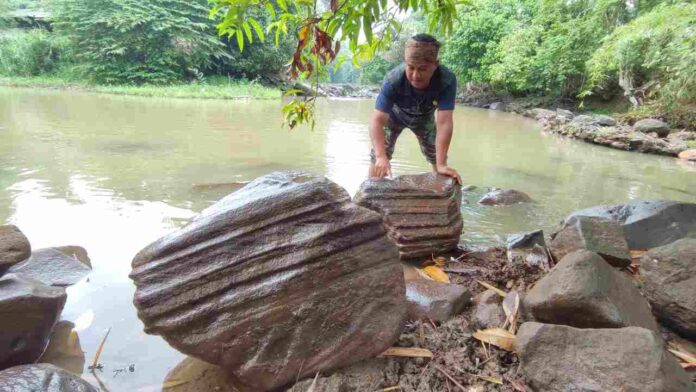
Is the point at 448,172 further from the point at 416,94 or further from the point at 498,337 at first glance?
the point at 498,337

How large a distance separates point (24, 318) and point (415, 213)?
2.42 metres

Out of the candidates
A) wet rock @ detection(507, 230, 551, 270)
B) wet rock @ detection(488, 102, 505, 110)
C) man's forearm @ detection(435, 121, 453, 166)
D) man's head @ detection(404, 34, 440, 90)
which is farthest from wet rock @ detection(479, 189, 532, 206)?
wet rock @ detection(488, 102, 505, 110)

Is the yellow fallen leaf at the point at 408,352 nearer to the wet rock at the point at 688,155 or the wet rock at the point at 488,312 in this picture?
the wet rock at the point at 488,312

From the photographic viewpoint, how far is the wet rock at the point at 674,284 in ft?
7.02

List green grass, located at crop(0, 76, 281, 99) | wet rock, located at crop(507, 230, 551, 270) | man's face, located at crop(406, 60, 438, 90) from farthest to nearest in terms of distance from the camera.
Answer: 1. green grass, located at crop(0, 76, 281, 99)
2. man's face, located at crop(406, 60, 438, 90)
3. wet rock, located at crop(507, 230, 551, 270)

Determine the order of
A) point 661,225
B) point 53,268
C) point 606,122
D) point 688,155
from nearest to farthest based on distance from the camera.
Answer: point 53,268
point 661,225
point 688,155
point 606,122

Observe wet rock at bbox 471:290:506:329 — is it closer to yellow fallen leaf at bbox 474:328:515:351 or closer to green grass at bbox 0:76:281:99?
yellow fallen leaf at bbox 474:328:515:351

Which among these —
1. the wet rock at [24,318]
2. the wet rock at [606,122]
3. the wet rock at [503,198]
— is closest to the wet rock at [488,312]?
the wet rock at [24,318]

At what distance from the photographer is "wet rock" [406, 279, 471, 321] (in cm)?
239

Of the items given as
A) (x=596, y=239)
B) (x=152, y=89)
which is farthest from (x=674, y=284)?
(x=152, y=89)

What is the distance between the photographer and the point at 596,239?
9.22ft

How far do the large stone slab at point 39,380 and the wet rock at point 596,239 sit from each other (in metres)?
2.69

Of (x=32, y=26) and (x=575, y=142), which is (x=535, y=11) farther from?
(x=32, y=26)

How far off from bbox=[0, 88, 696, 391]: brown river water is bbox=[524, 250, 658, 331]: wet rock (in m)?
1.80
